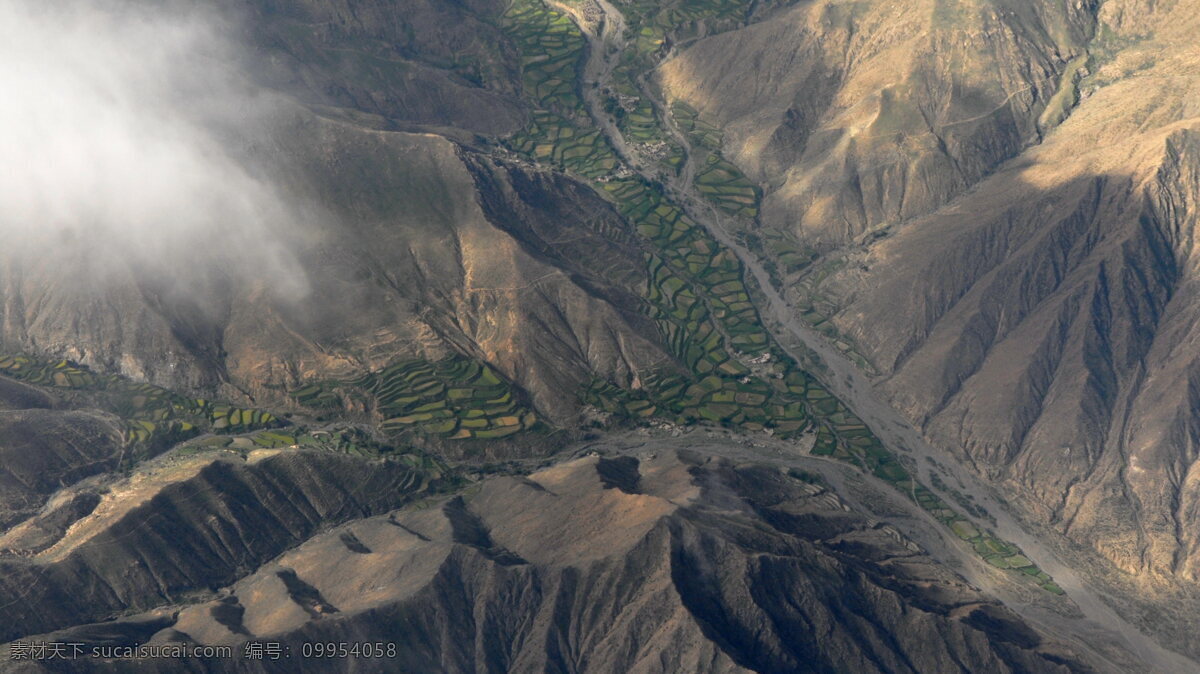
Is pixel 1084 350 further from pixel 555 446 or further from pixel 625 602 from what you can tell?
pixel 625 602

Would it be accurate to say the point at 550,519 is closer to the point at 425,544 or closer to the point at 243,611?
the point at 425,544

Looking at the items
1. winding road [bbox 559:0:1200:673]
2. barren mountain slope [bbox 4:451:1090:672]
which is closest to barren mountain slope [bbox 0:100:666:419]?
winding road [bbox 559:0:1200:673]

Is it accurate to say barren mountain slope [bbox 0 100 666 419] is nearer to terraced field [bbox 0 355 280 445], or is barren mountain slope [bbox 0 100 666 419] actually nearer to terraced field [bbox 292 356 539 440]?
terraced field [bbox 0 355 280 445]

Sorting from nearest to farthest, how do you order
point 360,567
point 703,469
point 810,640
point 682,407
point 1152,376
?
point 810,640 → point 360,567 → point 703,469 → point 1152,376 → point 682,407

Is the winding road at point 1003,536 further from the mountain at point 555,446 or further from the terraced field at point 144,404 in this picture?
the terraced field at point 144,404

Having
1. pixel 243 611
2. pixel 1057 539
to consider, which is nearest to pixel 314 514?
pixel 243 611

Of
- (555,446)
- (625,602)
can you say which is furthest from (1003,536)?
(555,446)
